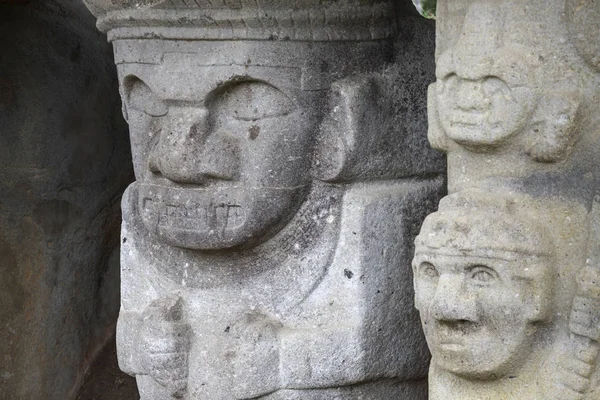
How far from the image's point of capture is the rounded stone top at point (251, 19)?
7.34 ft

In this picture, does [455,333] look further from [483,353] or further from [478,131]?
[478,131]

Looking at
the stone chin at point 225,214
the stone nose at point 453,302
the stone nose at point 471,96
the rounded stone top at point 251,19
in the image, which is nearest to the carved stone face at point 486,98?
the stone nose at point 471,96

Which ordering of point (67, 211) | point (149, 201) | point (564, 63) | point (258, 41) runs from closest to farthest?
point (564, 63), point (258, 41), point (149, 201), point (67, 211)

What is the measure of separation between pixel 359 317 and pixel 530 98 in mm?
671

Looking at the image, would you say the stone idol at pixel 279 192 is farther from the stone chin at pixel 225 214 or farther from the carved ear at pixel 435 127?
the carved ear at pixel 435 127

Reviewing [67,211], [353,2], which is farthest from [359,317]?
[67,211]

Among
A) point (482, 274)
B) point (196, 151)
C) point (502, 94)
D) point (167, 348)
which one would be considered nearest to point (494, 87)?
point (502, 94)

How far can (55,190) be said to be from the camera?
3.14 meters

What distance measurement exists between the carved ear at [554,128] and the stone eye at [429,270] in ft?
0.84

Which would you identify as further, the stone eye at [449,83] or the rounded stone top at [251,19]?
the rounded stone top at [251,19]

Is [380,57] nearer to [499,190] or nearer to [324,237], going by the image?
[324,237]

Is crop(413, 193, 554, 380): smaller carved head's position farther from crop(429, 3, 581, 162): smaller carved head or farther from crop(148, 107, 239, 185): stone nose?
crop(148, 107, 239, 185): stone nose

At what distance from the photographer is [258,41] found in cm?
228

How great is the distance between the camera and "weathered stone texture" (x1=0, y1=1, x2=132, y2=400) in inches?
120
